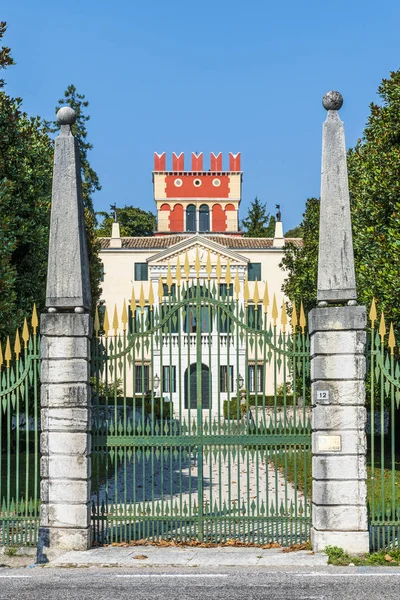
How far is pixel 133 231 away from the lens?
83062mm

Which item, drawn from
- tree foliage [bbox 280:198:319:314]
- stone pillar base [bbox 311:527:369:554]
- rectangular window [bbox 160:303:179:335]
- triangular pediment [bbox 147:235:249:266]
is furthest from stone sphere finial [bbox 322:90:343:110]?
triangular pediment [bbox 147:235:249:266]

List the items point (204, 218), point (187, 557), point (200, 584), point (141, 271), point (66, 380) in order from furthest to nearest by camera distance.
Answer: point (204, 218)
point (141, 271)
point (66, 380)
point (187, 557)
point (200, 584)

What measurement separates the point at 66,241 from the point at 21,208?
8699 mm

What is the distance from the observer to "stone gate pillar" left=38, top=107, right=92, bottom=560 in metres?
11.6

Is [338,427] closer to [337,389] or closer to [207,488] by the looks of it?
[337,389]

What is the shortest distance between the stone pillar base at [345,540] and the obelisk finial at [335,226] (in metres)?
3.13

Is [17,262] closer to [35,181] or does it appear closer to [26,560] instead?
[35,181]

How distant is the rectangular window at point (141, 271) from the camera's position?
194 ft

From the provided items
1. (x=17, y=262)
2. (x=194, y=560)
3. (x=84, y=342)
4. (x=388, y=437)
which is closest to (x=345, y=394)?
(x=194, y=560)

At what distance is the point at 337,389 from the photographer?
37.2ft

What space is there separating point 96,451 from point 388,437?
21.7 meters

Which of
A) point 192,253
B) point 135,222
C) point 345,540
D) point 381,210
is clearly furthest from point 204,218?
point 345,540

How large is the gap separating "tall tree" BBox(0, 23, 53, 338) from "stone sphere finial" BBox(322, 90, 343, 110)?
839 cm

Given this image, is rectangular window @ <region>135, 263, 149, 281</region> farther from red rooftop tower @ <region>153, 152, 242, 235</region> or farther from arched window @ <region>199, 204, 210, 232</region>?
arched window @ <region>199, 204, 210, 232</region>
